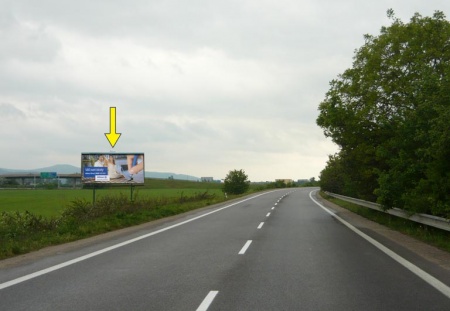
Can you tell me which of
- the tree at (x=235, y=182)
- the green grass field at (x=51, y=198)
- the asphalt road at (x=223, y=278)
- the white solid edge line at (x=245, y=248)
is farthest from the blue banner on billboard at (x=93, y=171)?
the tree at (x=235, y=182)

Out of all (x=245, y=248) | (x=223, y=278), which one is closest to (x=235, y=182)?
(x=245, y=248)

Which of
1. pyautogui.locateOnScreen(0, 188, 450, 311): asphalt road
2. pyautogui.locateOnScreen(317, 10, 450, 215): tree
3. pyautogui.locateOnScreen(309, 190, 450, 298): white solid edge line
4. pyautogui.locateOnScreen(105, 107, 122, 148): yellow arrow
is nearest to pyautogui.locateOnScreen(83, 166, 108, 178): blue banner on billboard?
pyautogui.locateOnScreen(105, 107, 122, 148): yellow arrow

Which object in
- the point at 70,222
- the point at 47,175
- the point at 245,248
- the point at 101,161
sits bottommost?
the point at 245,248

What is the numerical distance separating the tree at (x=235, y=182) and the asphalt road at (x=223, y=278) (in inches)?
2231

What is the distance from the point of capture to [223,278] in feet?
25.1

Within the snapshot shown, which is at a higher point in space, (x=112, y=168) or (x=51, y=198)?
(x=112, y=168)

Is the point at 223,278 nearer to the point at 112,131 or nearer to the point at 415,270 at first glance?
the point at 415,270

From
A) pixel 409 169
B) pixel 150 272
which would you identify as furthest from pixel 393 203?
pixel 150 272

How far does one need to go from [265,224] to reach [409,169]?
237 inches

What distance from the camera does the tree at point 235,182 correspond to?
69438 mm

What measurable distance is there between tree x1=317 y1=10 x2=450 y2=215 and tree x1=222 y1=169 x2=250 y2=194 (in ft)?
145

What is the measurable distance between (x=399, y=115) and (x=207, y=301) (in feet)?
46.7

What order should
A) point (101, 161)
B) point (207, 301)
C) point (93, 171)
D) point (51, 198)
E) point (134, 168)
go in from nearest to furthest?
point (207, 301)
point (93, 171)
point (101, 161)
point (134, 168)
point (51, 198)

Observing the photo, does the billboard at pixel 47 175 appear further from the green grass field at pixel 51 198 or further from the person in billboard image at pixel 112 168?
the person in billboard image at pixel 112 168
